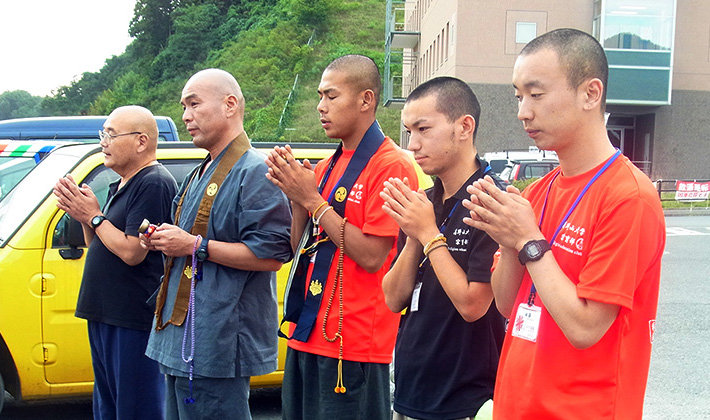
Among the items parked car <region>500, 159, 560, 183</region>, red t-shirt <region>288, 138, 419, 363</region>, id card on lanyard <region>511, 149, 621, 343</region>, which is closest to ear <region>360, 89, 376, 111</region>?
red t-shirt <region>288, 138, 419, 363</region>

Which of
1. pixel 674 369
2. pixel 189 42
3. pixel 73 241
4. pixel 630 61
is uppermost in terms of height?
pixel 189 42

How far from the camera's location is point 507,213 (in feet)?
7.13

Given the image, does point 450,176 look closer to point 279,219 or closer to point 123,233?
point 279,219

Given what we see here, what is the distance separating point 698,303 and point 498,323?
7.29 meters

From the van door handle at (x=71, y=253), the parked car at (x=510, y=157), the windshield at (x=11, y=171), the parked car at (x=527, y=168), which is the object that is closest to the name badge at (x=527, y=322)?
the van door handle at (x=71, y=253)

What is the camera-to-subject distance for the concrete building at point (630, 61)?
1143 inches

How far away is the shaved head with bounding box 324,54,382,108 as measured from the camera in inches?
139

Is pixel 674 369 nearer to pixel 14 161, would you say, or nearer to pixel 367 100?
pixel 367 100

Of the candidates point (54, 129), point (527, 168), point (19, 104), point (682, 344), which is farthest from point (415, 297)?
point (19, 104)

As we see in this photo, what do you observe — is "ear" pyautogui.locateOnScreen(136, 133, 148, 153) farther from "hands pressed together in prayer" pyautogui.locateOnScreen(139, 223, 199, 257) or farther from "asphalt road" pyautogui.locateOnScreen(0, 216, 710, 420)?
"asphalt road" pyautogui.locateOnScreen(0, 216, 710, 420)

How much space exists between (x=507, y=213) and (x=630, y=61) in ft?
96.2

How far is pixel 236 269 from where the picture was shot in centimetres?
360

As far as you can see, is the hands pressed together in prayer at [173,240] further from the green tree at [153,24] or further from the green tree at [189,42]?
the green tree at [153,24]

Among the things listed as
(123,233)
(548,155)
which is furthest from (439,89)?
(548,155)
